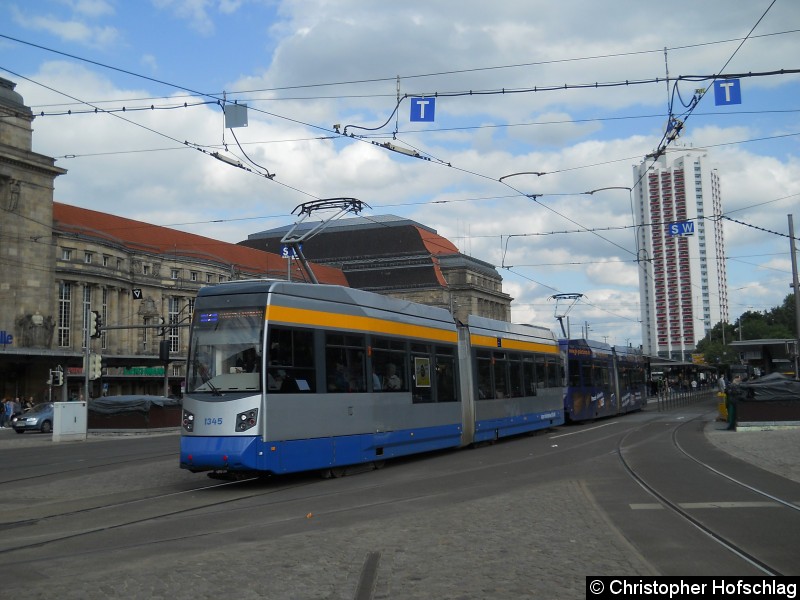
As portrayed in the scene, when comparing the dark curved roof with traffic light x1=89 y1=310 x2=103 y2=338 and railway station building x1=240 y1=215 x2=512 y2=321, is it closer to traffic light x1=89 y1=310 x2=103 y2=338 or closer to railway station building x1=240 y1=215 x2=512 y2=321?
railway station building x1=240 y1=215 x2=512 y2=321

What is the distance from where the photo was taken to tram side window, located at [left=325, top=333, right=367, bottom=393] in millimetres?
14757

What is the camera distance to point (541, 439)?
25125mm

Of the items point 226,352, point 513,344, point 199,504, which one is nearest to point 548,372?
point 513,344

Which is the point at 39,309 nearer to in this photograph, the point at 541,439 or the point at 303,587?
the point at 541,439

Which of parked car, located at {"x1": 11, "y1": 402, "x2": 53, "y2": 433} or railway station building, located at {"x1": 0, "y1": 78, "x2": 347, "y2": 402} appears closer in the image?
parked car, located at {"x1": 11, "y1": 402, "x2": 53, "y2": 433}

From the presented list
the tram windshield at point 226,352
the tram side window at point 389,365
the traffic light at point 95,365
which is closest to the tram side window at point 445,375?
the tram side window at point 389,365

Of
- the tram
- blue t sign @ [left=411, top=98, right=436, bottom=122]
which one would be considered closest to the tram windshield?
blue t sign @ [left=411, top=98, right=436, bottom=122]

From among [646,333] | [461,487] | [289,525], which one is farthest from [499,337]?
→ [646,333]

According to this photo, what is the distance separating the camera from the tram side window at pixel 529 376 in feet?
80.6

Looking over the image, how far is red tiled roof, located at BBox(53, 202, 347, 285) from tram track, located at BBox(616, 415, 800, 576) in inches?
2492

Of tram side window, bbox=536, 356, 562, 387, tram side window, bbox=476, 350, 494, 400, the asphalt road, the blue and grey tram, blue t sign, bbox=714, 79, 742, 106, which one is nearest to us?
the asphalt road

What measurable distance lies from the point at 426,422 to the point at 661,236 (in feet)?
199

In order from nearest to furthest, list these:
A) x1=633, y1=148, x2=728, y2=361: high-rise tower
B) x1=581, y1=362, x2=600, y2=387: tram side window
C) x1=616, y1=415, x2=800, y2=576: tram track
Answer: x1=616, y1=415, x2=800, y2=576: tram track < x1=581, y1=362, x2=600, y2=387: tram side window < x1=633, y1=148, x2=728, y2=361: high-rise tower

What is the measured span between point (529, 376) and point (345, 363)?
11041 millimetres
